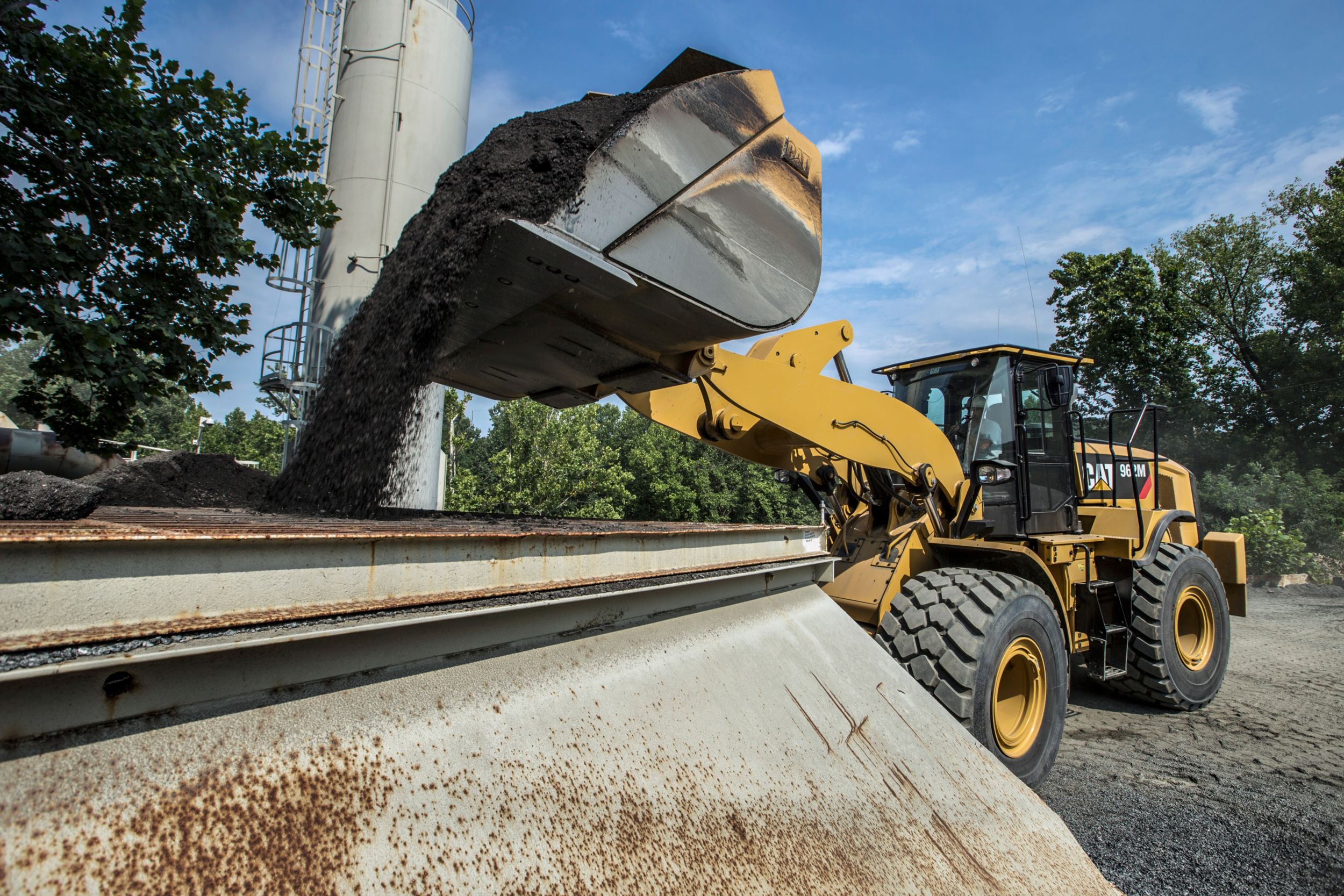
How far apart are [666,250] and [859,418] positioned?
231 cm

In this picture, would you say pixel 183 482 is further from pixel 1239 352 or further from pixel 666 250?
pixel 1239 352

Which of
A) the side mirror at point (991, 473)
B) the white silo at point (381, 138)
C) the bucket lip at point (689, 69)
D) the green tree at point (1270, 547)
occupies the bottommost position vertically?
the green tree at point (1270, 547)

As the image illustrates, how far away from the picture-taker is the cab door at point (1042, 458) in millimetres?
5156

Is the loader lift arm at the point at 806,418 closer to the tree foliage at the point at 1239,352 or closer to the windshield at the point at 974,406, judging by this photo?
the windshield at the point at 974,406

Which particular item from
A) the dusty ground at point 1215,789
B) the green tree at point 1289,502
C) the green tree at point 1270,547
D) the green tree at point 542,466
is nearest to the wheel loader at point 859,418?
the dusty ground at point 1215,789

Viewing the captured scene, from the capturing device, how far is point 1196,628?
252 inches

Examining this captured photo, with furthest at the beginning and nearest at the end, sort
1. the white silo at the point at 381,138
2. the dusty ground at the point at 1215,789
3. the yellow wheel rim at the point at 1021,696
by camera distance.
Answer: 1. the white silo at the point at 381,138
2. the yellow wheel rim at the point at 1021,696
3. the dusty ground at the point at 1215,789

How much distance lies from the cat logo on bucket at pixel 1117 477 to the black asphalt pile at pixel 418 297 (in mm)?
5522

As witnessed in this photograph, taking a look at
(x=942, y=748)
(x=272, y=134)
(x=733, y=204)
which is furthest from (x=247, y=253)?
(x=942, y=748)

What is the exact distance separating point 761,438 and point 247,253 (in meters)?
4.19

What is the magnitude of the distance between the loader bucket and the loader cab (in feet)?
9.13

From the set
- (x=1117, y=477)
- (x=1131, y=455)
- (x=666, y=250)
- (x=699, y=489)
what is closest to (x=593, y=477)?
(x=699, y=489)

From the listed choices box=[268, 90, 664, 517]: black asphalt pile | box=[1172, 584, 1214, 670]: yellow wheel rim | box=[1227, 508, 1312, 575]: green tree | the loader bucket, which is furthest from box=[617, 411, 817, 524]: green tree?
the loader bucket

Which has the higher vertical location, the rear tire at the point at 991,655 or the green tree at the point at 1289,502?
the green tree at the point at 1289,502
